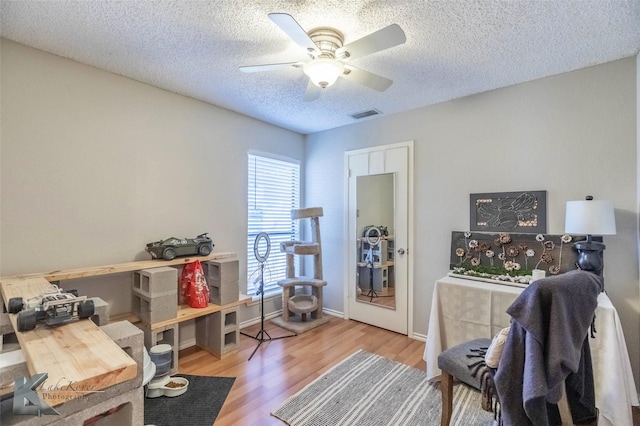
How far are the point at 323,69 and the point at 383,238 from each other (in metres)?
2.20

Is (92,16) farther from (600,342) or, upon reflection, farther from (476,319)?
(600,342)

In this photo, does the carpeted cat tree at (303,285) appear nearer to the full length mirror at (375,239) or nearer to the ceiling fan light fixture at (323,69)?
the full length mirror at (375,239)

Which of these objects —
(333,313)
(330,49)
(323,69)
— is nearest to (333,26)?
(330,49)

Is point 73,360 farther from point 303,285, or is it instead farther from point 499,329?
point 303,285

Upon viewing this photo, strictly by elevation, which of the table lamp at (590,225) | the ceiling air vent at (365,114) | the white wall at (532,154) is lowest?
the table lamp at (590,225)

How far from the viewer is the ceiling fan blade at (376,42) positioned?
149 centimetres

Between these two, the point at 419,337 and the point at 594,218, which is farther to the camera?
the point at 419,337

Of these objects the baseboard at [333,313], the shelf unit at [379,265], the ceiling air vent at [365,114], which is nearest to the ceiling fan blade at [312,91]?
the ceiling air vent at [365,114]

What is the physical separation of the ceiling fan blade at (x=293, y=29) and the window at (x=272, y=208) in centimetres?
208

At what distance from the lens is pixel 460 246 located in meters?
2.90

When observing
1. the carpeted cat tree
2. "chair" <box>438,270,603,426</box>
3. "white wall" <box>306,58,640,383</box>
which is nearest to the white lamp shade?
"white wall" <box>306,58,640,383</box>

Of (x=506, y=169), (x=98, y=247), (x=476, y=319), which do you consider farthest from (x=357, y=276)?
(x=98, y=247)

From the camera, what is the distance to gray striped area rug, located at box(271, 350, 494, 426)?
194cm

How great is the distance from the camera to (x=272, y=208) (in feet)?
12.7
